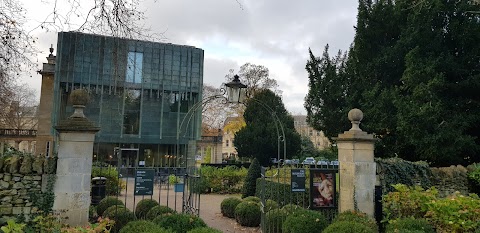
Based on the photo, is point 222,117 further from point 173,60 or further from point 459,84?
point 459,84

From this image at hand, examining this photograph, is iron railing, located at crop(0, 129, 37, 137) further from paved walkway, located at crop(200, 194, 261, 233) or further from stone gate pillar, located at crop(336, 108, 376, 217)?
stone gate pillar, located at crop(336, 108, 376, 217)

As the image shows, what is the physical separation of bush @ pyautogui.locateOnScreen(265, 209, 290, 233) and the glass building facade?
18945mm

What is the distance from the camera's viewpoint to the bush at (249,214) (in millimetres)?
9180

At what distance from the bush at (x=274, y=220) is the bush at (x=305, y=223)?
865 mm

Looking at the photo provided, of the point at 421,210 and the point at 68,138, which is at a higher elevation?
the point at 68,138

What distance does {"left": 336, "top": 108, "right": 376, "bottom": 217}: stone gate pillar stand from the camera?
626 centimetres

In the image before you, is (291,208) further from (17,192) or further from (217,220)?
(17,192)

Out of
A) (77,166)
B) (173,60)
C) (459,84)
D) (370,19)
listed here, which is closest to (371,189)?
(77,166)

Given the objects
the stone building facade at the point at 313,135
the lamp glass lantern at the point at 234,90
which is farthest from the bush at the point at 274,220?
the stone building facade at the point at 313,135

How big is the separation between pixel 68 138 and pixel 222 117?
31238 millimetres

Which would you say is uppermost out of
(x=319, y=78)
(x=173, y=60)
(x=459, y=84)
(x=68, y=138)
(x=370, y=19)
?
(x=173, y=60)

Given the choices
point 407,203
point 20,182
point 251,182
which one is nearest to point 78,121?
point 20,182

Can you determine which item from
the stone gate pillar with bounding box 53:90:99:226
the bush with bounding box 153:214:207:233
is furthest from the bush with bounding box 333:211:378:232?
the stone gate pillar with bounding box 53:90:99:226

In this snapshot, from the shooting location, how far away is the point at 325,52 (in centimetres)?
1573
